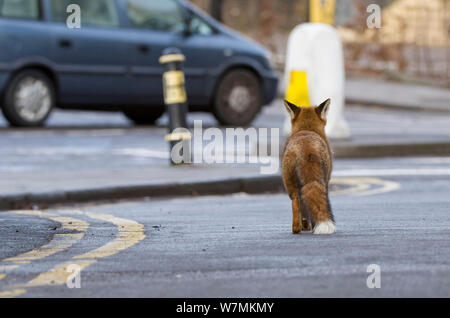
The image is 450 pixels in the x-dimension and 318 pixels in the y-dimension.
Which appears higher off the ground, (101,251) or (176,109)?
(176,109)

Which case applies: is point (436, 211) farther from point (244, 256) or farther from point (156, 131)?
point (156, 131)

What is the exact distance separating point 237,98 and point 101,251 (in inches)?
444

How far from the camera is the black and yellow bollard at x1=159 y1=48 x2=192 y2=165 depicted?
38.7 ft

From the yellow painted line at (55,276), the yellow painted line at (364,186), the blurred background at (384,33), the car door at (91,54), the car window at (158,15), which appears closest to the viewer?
the yellow painted line at (55,276)

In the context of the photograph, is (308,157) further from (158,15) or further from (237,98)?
(237,98)

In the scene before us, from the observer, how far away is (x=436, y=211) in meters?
8.06

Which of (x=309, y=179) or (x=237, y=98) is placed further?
(x=237, y=98)

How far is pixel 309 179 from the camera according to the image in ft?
20.6

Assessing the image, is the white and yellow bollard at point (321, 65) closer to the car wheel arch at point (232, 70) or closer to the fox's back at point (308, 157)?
the car wheel arch at point (232, 70)

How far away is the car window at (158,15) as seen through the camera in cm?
1683

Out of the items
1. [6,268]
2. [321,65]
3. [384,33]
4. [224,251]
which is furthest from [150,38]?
[384,33]

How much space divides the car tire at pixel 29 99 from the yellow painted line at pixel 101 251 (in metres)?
7.39

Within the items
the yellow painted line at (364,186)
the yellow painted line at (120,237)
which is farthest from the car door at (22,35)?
the yellow painted line at (120,237)
